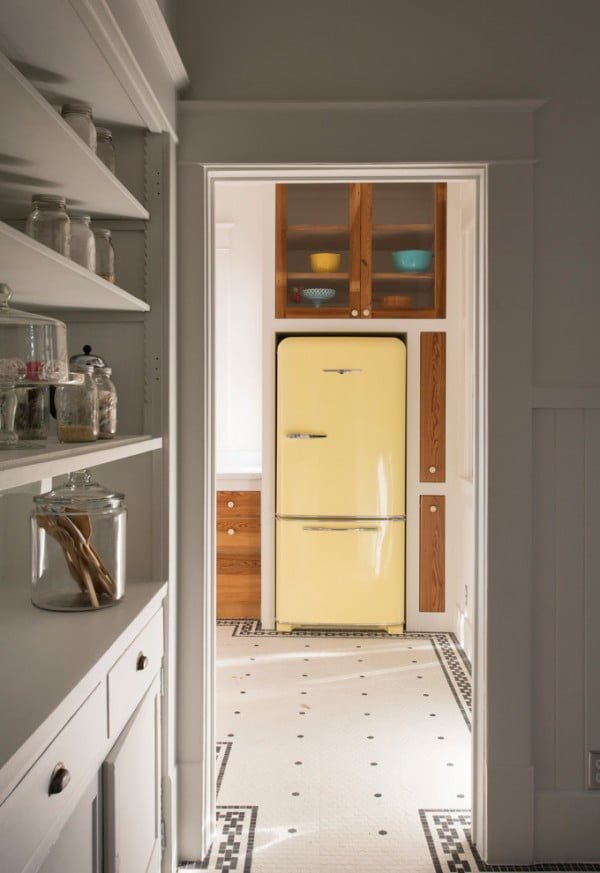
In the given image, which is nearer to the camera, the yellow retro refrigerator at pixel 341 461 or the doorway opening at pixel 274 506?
the doorway opening at pixel 274 506

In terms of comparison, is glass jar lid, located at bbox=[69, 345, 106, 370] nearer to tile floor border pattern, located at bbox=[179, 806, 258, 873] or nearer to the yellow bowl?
tile floor border pattern, located at bbox=[179, 806, 258, 873]

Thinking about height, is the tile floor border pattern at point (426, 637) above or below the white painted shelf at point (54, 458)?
below

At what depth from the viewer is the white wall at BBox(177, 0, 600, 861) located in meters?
2.15

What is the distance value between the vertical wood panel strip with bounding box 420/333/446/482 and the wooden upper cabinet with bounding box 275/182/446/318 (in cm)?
26

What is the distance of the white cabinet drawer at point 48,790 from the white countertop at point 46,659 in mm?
27

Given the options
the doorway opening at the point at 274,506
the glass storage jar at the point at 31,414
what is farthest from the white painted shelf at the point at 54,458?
the doorway opening at the point at 274,506

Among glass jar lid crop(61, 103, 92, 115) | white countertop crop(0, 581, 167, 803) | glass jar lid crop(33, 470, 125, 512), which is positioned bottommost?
white countertop crop(0, 581, 167, 803)

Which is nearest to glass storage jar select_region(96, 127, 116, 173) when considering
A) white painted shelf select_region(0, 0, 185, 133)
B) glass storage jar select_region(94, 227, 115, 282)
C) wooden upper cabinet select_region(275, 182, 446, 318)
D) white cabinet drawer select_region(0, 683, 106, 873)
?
white painted shelf select_region(0, 0, 185, 133)

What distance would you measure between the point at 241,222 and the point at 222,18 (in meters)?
2.79

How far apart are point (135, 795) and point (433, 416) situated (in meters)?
3.01

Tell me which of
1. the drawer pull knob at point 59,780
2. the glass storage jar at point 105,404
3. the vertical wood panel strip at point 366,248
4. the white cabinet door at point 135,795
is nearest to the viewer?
the drawer pull knob at point 59,780

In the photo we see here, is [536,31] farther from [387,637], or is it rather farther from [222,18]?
[387,637]

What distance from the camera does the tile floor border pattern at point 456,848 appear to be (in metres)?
2.13

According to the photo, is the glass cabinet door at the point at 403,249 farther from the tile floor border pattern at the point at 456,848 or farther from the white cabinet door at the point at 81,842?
the white cabinet door at the point at 81,842
